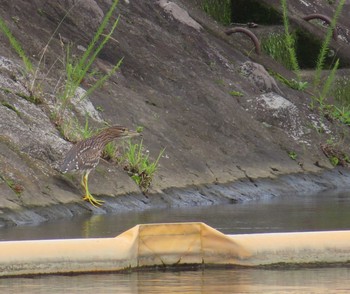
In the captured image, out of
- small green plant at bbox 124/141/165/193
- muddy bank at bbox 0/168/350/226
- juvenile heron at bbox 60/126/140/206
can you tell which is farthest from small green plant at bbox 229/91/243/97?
juvenile heron at bbox 60/126/140/206

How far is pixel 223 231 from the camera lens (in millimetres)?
13820

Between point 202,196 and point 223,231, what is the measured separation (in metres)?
3.74

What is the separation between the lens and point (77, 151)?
1569cm

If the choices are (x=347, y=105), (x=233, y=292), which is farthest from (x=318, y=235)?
(x=347, y=105)

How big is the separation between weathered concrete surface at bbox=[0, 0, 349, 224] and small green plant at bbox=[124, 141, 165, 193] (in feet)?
0.50

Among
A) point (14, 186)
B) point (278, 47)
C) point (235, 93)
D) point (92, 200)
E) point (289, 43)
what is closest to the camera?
point (14, 186)

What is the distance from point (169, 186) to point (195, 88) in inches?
155

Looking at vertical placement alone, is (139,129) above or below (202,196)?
above

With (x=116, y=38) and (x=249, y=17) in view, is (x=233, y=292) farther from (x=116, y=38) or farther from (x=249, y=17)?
(x=249, y=17)

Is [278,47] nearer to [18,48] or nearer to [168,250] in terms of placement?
[18,48]

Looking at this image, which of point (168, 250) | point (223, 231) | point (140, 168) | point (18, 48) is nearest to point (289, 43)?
point (140, 168)

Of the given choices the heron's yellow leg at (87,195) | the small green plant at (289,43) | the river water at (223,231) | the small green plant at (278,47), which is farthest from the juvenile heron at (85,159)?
the small green plant at (278,47)

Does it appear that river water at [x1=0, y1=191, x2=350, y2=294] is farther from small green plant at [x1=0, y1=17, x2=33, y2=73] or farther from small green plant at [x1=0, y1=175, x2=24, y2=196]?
small green plant at [x1=0, y1=17, x2=33, y2=73]

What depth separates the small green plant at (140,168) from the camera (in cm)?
1680
